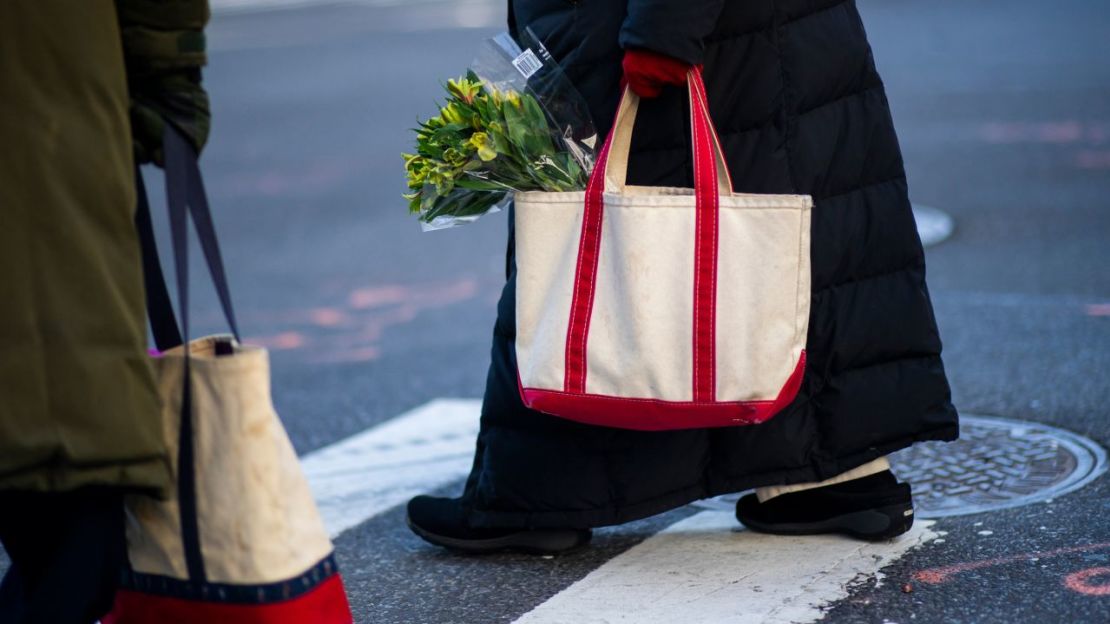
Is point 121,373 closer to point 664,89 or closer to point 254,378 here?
point 254,378

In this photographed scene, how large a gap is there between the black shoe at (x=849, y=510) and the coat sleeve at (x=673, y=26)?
1047 mm

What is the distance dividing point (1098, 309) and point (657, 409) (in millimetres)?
3149

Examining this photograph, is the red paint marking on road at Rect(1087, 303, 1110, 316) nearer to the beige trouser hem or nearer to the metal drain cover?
the metal drain cover

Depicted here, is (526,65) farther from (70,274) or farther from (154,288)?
(70,274)

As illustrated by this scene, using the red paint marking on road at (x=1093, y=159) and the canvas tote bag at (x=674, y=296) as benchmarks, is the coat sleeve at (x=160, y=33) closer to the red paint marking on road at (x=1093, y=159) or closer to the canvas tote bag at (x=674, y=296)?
the canvas tote bag at (x=674, y=296)

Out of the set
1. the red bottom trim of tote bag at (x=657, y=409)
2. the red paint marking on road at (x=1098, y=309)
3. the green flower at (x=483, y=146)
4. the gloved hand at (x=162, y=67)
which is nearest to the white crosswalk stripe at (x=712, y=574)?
the red bottom trim of tote bag at (x=657, y=409)

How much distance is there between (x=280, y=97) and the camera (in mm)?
13906

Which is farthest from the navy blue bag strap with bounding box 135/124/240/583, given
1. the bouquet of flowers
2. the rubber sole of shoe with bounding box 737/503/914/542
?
the rubber sole of shoe with bounding box 737/503/914/542

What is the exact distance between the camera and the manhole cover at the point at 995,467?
382cm

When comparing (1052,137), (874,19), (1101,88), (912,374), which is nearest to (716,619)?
(912,374)

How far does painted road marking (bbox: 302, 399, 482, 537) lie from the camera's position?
14.0 ft

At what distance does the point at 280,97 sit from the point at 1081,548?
11.4 m

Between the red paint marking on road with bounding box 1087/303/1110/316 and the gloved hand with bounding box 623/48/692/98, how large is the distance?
9.83 feet

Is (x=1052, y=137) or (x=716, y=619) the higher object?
(x=1052, y=137)
